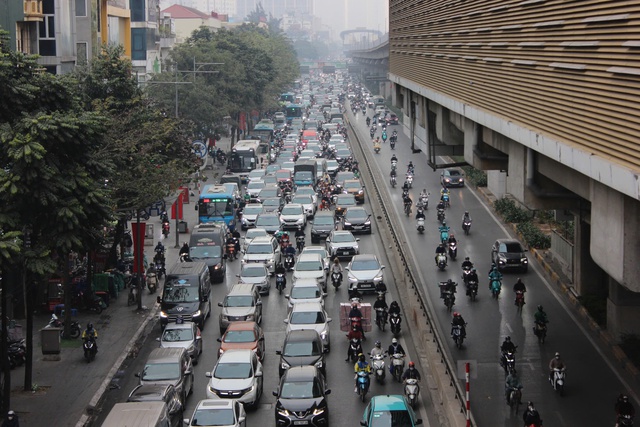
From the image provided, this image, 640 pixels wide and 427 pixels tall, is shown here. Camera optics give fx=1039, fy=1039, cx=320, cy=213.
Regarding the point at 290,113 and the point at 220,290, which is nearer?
the point at 220,290

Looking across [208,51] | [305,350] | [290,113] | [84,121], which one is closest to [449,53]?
[305,350]

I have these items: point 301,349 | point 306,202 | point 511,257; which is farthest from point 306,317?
point 306,202

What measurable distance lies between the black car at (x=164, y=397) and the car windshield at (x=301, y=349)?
3699mm

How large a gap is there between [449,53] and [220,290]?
42.6 feet

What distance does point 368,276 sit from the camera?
3372cm

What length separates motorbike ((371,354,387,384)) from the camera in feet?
78.6

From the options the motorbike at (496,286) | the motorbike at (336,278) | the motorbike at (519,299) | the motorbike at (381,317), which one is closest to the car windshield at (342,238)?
the motorbike at (336,278)

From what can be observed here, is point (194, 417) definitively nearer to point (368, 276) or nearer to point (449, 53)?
point (449, 53)

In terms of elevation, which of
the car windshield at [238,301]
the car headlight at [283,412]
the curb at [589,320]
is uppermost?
the car windshield at [238,301]

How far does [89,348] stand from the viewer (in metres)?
26.5

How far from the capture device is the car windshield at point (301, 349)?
2433cm

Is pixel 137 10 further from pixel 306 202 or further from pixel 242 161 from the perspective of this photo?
pixel 306 202

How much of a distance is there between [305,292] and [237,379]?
27.8ft

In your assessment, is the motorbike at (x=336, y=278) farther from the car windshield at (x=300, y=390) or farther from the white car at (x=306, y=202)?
the white car at (x=306, y=202)
